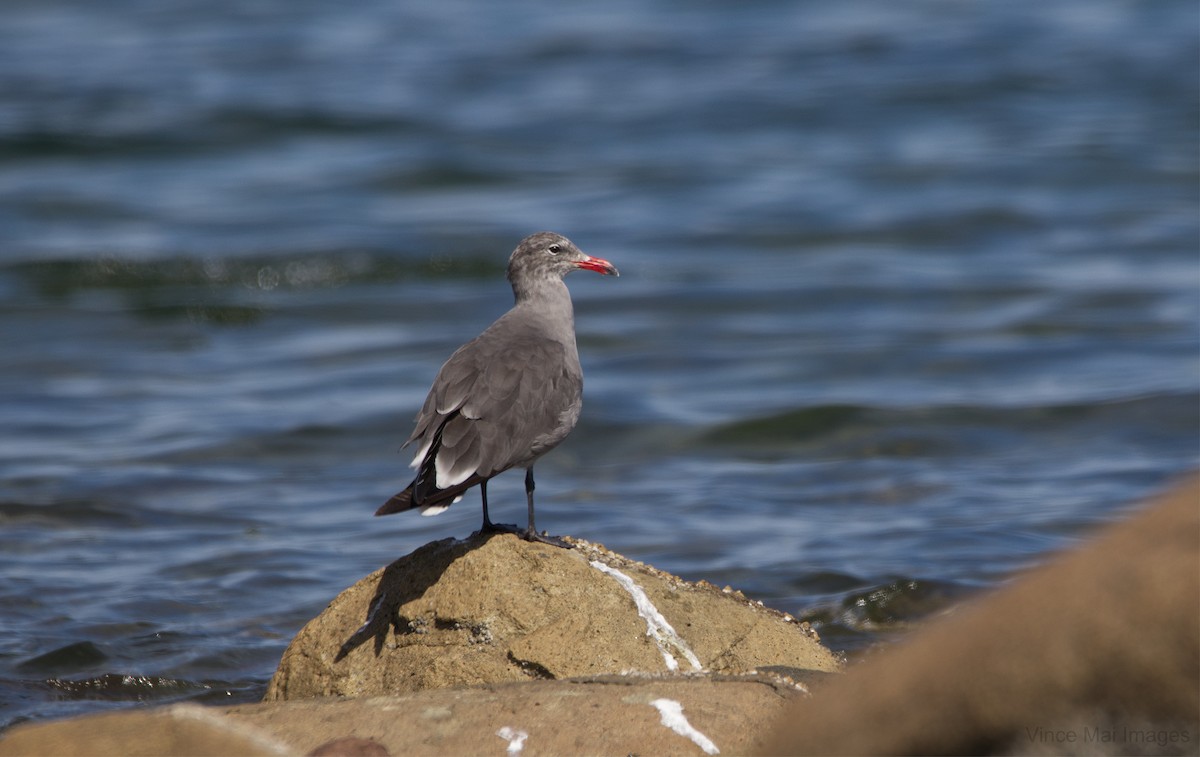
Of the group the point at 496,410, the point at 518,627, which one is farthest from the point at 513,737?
the point at 496,410

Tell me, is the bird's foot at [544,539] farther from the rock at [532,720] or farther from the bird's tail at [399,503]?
the rock at [532,720]

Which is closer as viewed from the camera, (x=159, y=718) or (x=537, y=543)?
(x=159, y=718)

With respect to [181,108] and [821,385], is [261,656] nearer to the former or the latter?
[821,385]

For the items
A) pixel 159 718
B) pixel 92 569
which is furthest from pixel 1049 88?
pixel 159 718

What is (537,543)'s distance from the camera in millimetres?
5648

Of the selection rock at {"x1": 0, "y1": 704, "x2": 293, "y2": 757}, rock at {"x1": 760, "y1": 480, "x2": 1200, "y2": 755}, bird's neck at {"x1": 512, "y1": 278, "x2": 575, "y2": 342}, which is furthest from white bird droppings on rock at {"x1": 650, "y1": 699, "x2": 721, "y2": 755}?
bird's neck at {"x1": 512, "y1": 278, "x2": 575, "y2": 342}

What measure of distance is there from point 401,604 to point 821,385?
23.8ft

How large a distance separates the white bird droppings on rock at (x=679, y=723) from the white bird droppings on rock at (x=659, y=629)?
61cm

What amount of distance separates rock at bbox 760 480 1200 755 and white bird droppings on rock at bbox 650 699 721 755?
3.29 feet

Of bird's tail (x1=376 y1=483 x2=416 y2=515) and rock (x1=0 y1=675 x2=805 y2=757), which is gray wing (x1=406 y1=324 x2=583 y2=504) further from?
rock (x1=0 y1=675 x2=805 y2=757)

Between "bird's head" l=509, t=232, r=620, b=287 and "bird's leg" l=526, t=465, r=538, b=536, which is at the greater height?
"bird's head" l=509, t=232, r=620, b=287

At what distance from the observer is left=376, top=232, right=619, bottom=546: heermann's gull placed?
5.44 meters

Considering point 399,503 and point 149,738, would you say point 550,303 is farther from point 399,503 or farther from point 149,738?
Answer: point 149,738

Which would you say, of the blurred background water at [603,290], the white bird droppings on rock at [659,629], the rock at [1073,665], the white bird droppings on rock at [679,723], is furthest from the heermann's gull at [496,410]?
the rock at [1073,665]
